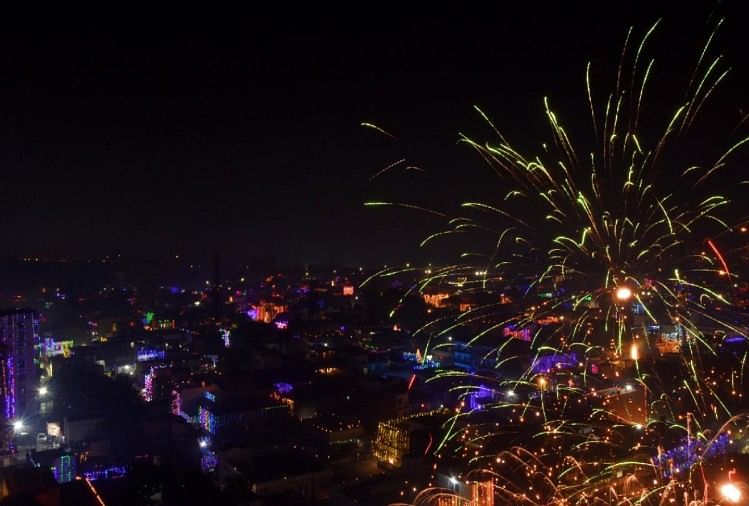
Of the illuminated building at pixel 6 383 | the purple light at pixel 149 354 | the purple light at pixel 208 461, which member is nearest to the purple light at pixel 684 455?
the purple light at pixel 208 461

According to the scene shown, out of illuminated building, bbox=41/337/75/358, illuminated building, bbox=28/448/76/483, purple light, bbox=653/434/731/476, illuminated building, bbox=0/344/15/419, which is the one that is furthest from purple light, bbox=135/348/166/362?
purple light, bbox=653/434/731/476

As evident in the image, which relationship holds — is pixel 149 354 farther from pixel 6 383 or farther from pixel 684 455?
pixel 684 455

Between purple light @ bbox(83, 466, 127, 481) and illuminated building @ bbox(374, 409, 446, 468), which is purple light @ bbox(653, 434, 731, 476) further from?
purple light @ bbox(83, 466, 127, 481)

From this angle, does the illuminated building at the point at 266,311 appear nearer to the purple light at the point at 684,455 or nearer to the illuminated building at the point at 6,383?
the illuminated building at the point at 6,383

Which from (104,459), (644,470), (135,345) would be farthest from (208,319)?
(644,470)

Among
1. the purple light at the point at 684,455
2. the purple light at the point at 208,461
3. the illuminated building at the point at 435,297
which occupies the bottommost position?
the purple light at the point at 208,461

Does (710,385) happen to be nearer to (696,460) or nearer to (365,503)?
(696,460)

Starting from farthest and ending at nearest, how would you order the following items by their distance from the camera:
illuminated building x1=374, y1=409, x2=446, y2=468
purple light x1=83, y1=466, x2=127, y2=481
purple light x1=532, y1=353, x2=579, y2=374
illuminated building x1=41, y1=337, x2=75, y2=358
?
1. illuminated building x1=41, y1=337, x2=75, y2=358
2. purple light x1=532, y1=353, x2=579, y2=374
3. purple light x1=83, y1=466, x2=127, y2=481
4. illuminated building x1=374, y1=409, x2=446, y2=468
